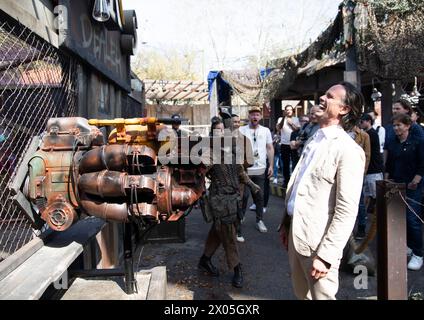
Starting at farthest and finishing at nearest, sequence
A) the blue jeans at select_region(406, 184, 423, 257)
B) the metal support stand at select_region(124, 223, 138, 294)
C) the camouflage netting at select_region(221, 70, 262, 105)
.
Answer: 1. the camouflage netting at select_region(221, 70, 262, 105)
2. the blue jeans at select_region(406, 184, 423, 257)
3. the metal support stand at select_region(124, 223, 138, 294)

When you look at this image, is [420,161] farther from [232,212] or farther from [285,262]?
[232,212]

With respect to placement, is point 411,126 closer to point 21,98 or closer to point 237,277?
point 237,277

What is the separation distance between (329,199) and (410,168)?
296cm

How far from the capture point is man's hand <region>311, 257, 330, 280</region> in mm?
2400

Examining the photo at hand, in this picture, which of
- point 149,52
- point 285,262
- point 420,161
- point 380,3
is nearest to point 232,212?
point 285,262

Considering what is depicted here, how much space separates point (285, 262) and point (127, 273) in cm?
271

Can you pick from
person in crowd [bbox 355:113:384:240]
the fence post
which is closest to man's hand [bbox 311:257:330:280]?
the fence post

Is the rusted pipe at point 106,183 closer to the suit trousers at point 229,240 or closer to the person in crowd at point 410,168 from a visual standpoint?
the suit trousers at point 229,240

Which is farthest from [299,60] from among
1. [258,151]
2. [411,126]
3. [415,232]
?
[415,232]

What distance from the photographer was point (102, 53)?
5031mm

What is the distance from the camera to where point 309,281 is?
8.50 feet

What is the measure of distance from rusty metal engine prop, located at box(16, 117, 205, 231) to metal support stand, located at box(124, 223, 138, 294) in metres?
0.45

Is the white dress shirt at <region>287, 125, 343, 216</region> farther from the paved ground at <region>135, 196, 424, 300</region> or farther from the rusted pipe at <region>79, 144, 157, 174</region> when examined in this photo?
the paved ground at <region>135, 196, 424, 300</region>

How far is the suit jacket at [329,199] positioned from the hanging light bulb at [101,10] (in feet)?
9.63
